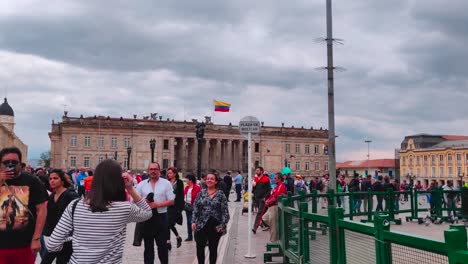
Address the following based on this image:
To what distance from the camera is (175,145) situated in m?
105

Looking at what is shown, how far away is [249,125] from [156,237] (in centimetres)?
367

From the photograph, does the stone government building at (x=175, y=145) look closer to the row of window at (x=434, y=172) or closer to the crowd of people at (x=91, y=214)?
the row of window at (x=434, y=172)

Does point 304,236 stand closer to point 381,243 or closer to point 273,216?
point 381,243

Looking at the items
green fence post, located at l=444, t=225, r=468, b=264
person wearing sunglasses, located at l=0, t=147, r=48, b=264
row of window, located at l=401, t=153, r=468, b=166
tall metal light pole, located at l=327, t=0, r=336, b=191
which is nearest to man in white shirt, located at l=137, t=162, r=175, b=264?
person wearing sunglasses, located at l=0, t=147, r=48, b=264

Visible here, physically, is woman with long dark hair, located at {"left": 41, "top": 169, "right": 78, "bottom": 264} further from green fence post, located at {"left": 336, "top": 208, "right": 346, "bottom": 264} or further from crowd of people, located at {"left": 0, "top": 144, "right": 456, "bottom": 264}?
green fence post, located at {"left": 336, "top": 208, "right": 346, "bottom": 264}

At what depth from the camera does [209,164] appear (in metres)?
109

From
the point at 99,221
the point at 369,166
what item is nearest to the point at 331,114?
the point at 99,221

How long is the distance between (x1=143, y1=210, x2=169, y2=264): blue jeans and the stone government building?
83.5 m

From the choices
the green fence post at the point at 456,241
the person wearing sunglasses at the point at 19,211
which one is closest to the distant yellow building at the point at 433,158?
the person wearing sunglasses at the point at 19,211

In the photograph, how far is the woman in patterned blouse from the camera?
26.1 ft

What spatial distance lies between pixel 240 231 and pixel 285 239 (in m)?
6.96

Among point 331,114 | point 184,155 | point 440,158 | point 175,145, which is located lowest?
point 331,114

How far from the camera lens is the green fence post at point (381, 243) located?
13.5 ft

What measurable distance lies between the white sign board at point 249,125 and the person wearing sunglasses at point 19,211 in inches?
235
